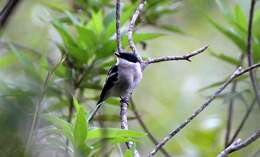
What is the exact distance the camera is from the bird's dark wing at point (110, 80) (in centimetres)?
317

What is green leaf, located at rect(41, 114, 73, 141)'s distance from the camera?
79.4 inches

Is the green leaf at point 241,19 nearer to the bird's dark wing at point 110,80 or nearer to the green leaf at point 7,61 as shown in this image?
the bird's dark wing at point 110,80

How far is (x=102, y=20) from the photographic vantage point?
3469mm

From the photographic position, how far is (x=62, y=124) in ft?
6.75

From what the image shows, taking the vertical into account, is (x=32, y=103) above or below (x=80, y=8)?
below

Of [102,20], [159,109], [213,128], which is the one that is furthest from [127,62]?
[159,109]

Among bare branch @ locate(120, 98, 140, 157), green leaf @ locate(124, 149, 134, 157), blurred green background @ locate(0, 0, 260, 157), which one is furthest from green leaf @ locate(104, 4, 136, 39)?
green leaf @ locate(124, 149, 134, 157)

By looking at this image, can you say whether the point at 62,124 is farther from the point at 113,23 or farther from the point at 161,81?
the point at 161,81

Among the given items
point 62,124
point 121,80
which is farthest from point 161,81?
point 62,124

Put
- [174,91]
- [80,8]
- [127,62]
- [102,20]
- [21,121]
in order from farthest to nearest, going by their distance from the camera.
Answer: [174,91] → [80,8] → [102,20] → [127,62] → [21,121]

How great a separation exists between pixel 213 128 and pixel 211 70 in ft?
8.00

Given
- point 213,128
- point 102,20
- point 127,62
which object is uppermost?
point 102,20

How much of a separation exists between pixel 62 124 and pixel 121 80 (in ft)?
4.00

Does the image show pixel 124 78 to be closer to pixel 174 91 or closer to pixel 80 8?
pixel 80 8
